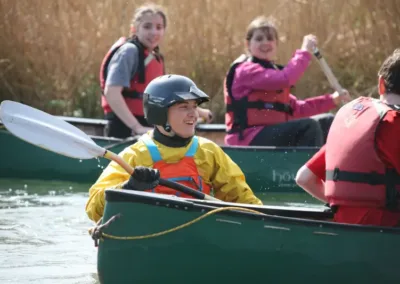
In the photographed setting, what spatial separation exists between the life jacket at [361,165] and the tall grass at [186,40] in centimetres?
652

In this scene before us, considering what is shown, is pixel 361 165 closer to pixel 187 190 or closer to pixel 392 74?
pixel 392 74

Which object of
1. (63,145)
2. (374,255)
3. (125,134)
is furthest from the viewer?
(125,134)

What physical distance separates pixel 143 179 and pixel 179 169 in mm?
487

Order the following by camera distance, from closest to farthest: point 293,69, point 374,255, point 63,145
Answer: point 374,255
point 63,145
point 293,69

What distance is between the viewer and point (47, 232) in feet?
25.0

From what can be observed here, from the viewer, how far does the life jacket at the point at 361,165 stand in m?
5.13

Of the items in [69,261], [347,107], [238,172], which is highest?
[347,107]

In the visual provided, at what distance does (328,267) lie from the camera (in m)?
5.18

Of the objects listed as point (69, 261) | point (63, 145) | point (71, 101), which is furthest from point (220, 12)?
point (63, 145)

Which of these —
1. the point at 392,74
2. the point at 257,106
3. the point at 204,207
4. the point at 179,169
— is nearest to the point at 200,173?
the point at 179,169

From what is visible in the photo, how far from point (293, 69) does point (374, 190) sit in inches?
165

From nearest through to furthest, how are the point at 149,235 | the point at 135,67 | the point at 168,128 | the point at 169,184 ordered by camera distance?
the point at 149,235 < the point at 169,184 < the point at 168,128 < the point at 135,67

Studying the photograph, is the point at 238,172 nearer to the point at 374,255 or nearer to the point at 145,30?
the point at 374,255

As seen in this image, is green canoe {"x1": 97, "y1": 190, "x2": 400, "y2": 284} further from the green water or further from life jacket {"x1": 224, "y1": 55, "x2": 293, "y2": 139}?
life jacket {"x1": 224, "y1": 55, "x2": 293, "y2": 139}
